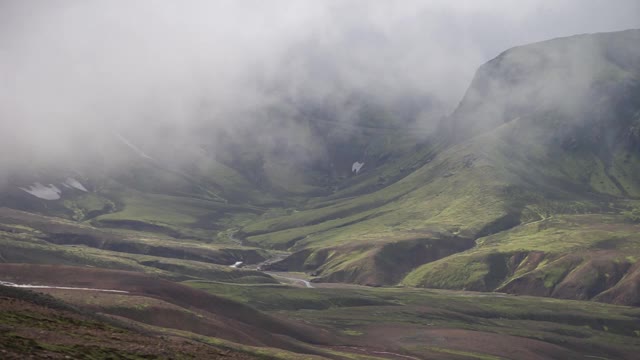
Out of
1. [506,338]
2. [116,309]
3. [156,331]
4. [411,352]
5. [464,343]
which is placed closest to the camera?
[156,331]

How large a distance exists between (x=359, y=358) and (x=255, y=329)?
22.6 metres

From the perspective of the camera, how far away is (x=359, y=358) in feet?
463

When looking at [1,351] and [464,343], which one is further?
[464,343]

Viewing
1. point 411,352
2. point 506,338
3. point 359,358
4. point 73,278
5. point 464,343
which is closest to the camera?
point 359,358

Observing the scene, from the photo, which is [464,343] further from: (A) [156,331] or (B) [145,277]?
(A) [156,331]

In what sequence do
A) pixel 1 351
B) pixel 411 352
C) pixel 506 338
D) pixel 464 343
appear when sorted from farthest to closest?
1. pixel 506 338
2. pixel 464 343
3. pixel 411 352
4. pixel 1 351

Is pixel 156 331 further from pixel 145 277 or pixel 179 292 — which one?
pixel 145 277

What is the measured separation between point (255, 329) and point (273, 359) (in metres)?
36.2

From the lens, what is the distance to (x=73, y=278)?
152 meters

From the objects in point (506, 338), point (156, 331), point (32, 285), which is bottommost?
point (506, 338)

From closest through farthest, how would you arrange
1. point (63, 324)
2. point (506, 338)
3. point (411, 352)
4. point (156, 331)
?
point (63, 324) → point (156, 331) → point (411, 352) → point (506, 338)

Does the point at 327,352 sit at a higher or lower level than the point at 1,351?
lower

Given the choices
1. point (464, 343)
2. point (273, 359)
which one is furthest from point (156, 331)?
point (464, 343)

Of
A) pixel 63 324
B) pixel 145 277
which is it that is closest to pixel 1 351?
pixel 63 324
